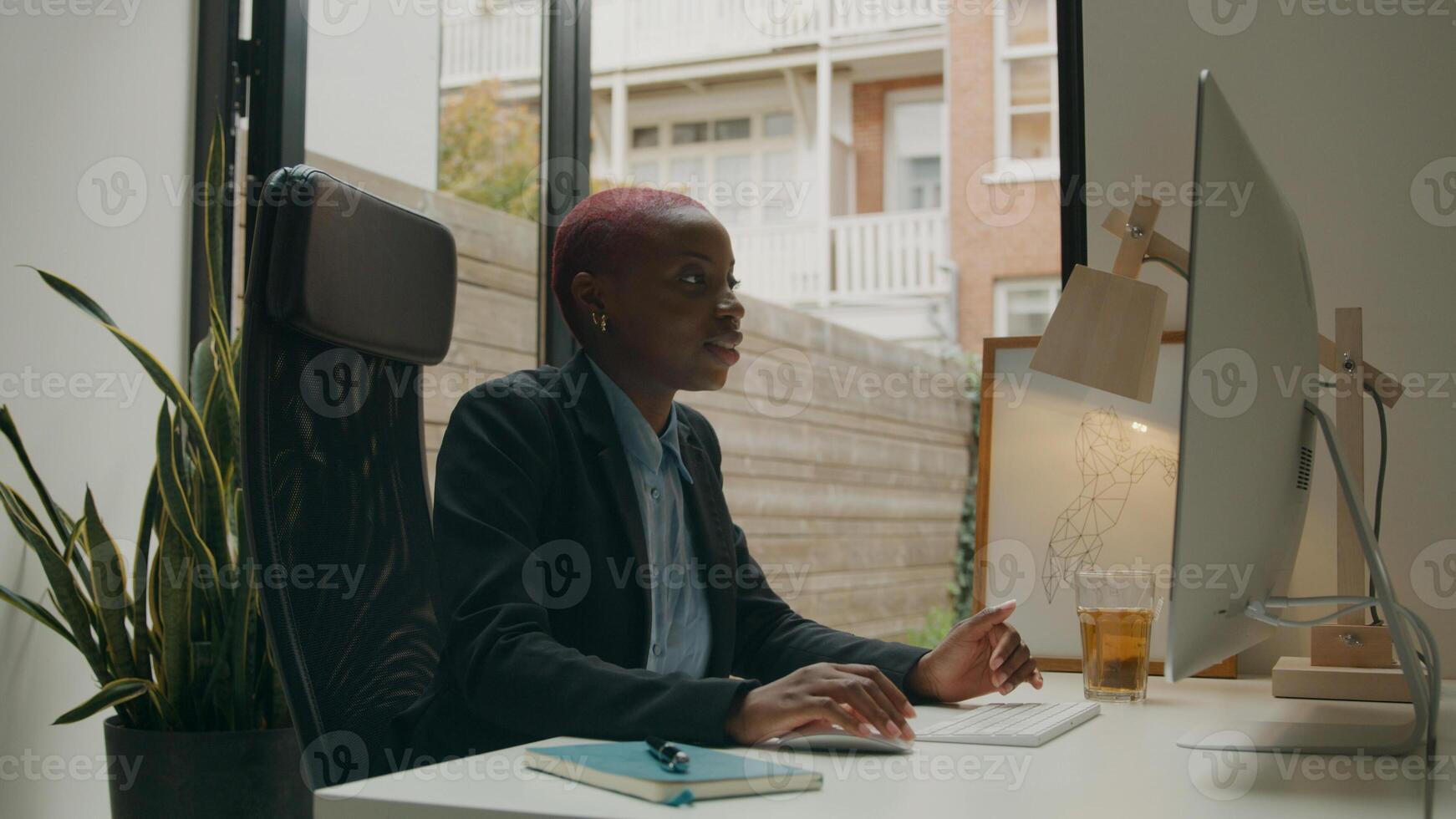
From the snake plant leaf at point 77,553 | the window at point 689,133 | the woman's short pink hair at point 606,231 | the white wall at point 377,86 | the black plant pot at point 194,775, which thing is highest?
the window at point 689,133

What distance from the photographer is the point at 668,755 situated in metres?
0.78


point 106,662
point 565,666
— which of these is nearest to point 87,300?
point 106,662

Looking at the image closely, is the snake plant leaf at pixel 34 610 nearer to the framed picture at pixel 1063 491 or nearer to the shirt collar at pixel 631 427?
the shirt collar at pixel 631 427

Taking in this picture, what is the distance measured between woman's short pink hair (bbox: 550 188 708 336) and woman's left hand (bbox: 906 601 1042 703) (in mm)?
552

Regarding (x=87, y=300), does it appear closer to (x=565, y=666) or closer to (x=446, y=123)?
(x=446, y=123)

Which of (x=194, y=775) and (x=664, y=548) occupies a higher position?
(x=664, y=548)

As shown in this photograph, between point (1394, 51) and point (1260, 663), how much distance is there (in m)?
0.83

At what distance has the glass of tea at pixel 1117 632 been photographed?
1.32m

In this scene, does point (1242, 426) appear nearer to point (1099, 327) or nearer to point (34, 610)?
point (1099, 327)

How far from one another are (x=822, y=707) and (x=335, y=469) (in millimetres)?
583

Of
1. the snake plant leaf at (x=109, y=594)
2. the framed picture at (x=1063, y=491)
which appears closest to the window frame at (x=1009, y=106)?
the framed picture at (x=1063, y=491)

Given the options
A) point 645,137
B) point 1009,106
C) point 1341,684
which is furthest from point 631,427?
point 645,137

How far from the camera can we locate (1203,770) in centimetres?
86

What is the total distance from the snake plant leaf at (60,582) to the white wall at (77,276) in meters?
0.14
